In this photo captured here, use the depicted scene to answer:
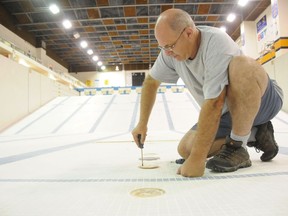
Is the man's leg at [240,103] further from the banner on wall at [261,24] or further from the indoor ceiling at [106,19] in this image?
the banner on wall at [261,24]

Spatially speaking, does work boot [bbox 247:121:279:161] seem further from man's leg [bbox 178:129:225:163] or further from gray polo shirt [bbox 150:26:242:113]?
gray polo shirt [bbox 150:26:242:113]

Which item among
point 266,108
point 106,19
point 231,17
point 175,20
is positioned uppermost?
point 106,19

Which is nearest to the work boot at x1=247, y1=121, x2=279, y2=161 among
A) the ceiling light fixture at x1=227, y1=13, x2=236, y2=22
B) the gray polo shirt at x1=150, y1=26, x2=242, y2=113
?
the gray polo shirt at x1=150, y1=26, x2=242, y2=113

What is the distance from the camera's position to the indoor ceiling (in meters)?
11.2

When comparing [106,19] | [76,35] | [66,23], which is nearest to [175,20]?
[106,19]

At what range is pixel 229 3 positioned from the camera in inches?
450

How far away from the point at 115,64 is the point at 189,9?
11617mm

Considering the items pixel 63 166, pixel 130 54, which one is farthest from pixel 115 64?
pixel 63 166

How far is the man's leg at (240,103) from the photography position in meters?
1.39

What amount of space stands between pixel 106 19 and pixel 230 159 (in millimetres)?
12349

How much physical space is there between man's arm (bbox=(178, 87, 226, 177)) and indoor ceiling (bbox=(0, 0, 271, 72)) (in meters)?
10.5

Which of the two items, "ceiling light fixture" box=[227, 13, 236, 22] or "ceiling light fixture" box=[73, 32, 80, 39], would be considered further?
"ceiling light fixture" box=[73, 32, 80, 39]

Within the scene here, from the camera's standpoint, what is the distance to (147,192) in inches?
41.9

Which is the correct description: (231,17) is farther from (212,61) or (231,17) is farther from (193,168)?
(193,168)
